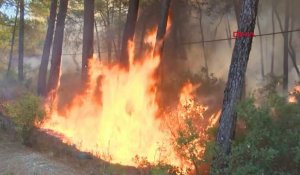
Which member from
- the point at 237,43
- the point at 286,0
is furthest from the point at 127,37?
the point at 237,43

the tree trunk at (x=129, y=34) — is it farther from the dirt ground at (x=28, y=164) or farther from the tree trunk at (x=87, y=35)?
the dirt ground at (x=28, y=164)

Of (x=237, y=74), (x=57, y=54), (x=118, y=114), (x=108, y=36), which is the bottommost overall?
(x=118, y=114)

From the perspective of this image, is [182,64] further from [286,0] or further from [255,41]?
[286,0]

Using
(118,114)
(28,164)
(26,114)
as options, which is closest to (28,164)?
(28,164)

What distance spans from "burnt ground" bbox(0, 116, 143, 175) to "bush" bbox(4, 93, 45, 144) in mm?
380

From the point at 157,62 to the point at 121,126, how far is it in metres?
3.24

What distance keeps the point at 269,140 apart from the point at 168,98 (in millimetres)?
15079

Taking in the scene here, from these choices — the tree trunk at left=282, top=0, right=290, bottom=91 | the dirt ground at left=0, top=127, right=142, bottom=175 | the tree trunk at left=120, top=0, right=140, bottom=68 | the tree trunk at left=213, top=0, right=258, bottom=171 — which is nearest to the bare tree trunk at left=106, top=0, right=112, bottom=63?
the tree trunk at left=120, top=0, right=140, bottom=68

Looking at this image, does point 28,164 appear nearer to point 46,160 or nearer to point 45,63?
point 46,160

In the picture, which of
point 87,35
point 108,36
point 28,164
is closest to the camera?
point 28,164

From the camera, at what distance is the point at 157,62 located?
715 inches

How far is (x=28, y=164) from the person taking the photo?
9.59 metres

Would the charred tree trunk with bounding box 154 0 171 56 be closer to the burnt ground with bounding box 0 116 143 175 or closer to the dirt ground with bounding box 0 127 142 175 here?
the burnt ground with bounding box 0 116 143 175

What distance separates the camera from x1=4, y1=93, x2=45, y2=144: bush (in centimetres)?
1116
